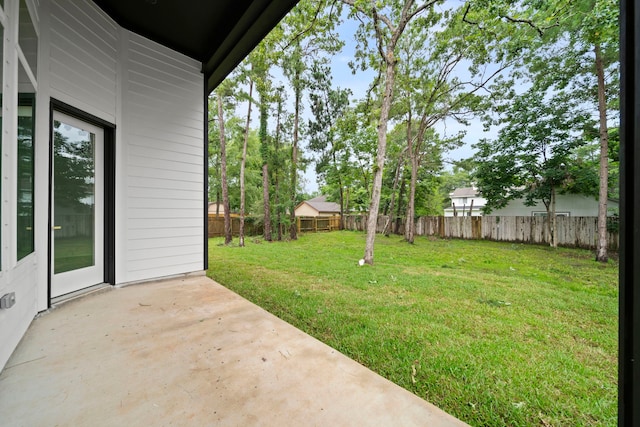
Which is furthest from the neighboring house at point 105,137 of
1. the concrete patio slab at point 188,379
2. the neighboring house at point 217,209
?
the neighboring house at point 217,209

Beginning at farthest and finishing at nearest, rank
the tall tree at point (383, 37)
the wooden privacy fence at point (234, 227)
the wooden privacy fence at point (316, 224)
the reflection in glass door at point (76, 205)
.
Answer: the wooden privacy fence at point (316, 224) < the wooden privacy fence at point (234, 227) < the tall tree at point (383, 37) < the reflection in glass door at point (76, 205)

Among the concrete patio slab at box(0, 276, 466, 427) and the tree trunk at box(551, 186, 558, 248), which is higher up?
the tree trunk at box(551, 186, 558, 248)

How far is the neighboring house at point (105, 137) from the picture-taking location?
1.92 meters

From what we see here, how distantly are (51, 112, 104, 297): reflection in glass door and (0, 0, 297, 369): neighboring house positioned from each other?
0.5 inches

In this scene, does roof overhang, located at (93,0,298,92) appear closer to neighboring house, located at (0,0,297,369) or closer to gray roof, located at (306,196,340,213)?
neighboring house, located at (0,0,297,369)

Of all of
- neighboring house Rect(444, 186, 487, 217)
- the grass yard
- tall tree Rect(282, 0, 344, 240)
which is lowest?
the grass yard

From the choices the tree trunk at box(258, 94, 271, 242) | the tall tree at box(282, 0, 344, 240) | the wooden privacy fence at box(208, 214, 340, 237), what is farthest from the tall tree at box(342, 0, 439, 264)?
the wooden privacy fence at box(208, 214, 340, 237)

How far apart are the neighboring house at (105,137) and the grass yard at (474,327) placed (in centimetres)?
164

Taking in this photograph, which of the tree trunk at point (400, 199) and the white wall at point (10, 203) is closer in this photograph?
the white wall at point (10, 203)

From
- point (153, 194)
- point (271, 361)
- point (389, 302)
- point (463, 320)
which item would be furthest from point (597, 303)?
point (153, 194)

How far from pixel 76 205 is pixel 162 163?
114 cm

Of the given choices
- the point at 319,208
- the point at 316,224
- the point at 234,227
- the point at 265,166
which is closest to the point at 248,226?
the point at 234,227

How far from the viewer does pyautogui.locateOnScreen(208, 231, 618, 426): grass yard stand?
150cm

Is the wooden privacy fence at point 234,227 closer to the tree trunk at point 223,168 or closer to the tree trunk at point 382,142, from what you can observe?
the tree trunk at point 223,168
